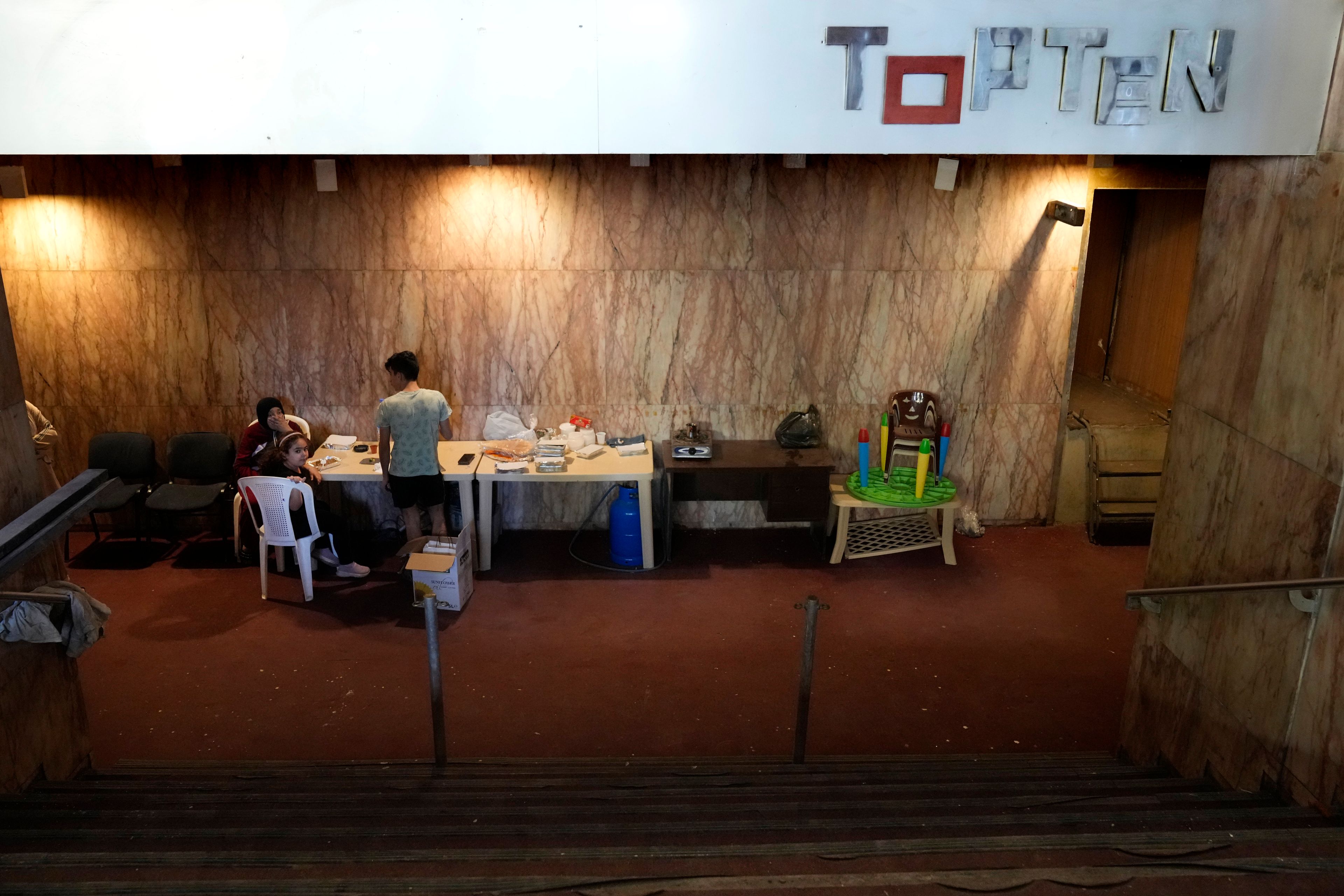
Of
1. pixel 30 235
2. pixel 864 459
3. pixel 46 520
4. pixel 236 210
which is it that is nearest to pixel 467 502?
pixel 236 210

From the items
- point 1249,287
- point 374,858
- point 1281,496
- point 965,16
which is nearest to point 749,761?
point 374,858

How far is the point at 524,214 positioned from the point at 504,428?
1.66 metres

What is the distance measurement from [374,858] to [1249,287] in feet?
13.2

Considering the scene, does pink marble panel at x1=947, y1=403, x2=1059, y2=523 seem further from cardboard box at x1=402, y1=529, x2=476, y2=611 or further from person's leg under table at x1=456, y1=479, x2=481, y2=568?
cardboard box at x1=402, y1=529, x2=476, y2=611

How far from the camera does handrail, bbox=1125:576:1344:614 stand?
134 inches

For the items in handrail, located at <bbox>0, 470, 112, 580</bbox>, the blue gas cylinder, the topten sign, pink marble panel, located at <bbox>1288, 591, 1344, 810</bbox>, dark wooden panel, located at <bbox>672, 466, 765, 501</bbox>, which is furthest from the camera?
dark wooden panel, located at <bbox>672, 466, 765, 501</bbox>

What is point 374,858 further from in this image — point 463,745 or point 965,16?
point 965,16

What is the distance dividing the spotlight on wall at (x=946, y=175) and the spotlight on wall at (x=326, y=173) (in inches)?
175

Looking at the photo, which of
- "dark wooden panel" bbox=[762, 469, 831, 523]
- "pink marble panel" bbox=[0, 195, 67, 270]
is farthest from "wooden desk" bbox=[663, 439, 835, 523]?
"pink marble panel" bbox=[0, 195, 67, 270]

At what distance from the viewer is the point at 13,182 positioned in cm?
731

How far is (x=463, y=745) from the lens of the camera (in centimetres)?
529

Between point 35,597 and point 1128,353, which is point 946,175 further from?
point 35,597

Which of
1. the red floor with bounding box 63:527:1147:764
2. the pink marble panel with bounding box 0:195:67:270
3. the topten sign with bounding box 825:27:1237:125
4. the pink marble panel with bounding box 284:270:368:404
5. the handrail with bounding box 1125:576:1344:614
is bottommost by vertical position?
the red floor with bounding box 63:527:1147:764

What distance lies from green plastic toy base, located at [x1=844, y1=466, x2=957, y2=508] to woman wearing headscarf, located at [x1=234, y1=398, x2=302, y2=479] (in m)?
4.20
